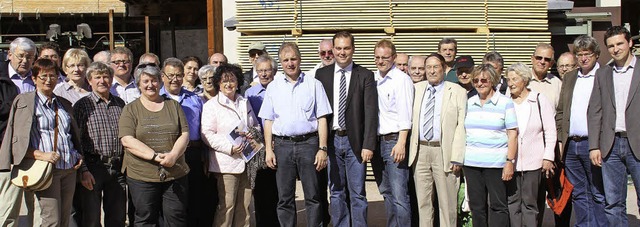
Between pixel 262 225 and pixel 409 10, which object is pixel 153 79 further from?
pixel 409 10

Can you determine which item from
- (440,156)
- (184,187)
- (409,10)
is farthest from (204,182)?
(409,10)

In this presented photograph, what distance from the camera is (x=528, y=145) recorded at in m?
6.41

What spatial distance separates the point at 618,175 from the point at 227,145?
129 inches

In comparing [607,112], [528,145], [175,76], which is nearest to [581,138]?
[607,112]

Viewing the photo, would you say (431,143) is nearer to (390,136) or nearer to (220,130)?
(390,136)

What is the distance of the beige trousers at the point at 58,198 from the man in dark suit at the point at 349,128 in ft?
7.04

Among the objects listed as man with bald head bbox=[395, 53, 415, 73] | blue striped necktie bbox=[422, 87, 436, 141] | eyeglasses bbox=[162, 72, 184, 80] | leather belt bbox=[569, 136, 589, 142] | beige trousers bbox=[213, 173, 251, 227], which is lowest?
beige trousers bbox=[213, 173, 251, 227]

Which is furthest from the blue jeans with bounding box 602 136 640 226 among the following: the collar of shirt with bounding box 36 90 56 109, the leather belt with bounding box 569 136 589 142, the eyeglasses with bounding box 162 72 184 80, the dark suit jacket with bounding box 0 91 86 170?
the dark suit jacket with bounding box 0 91 86 170

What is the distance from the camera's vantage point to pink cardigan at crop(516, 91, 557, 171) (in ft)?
21.0

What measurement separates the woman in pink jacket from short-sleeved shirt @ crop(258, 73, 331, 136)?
1615 millimetres

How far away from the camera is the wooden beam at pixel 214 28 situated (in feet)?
36.8

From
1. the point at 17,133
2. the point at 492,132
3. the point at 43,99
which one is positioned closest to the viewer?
the point at 17,133

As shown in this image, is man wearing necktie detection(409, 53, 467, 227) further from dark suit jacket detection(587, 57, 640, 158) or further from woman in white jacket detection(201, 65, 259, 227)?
woman in white jacket detection(201, 65, 259, 227)

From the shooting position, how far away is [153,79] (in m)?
6.14
